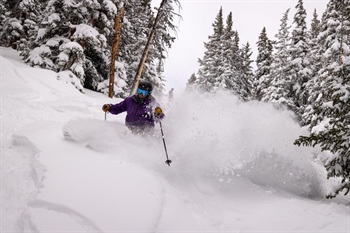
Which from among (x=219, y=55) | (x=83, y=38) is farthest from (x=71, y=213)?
(x=219, y=55)

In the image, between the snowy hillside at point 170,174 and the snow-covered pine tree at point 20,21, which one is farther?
the snow-covered pine tree at point 20,21

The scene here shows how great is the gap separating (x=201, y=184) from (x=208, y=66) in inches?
1229

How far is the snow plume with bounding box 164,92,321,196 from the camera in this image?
589cm

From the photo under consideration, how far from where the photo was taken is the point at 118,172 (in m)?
4.48

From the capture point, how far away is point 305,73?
25.2 meters

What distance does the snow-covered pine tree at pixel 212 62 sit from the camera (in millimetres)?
33812

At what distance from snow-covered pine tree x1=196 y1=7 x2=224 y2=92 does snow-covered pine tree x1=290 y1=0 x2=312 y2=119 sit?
29.2 feet

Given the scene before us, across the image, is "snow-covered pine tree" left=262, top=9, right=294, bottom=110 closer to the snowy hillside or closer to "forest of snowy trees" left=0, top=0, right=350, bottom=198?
"forest of snowy trees" left=0, top=0, right=350, bottom=198

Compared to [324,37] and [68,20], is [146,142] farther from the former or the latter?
[324,37]

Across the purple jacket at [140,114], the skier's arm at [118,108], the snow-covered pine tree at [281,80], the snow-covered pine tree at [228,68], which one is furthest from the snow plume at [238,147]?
the snow-covered pine tree at [228,68]

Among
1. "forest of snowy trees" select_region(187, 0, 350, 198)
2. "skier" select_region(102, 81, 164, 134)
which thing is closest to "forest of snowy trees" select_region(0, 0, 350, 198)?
"forest of snowy trees" select_region(187, 0, 350, 198)

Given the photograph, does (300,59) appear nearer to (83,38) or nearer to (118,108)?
(83,38)

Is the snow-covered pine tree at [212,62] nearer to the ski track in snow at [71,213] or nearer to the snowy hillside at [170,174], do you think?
the snowy hillside at [170,174]

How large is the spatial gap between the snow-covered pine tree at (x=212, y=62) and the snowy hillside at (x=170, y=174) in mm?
25473
